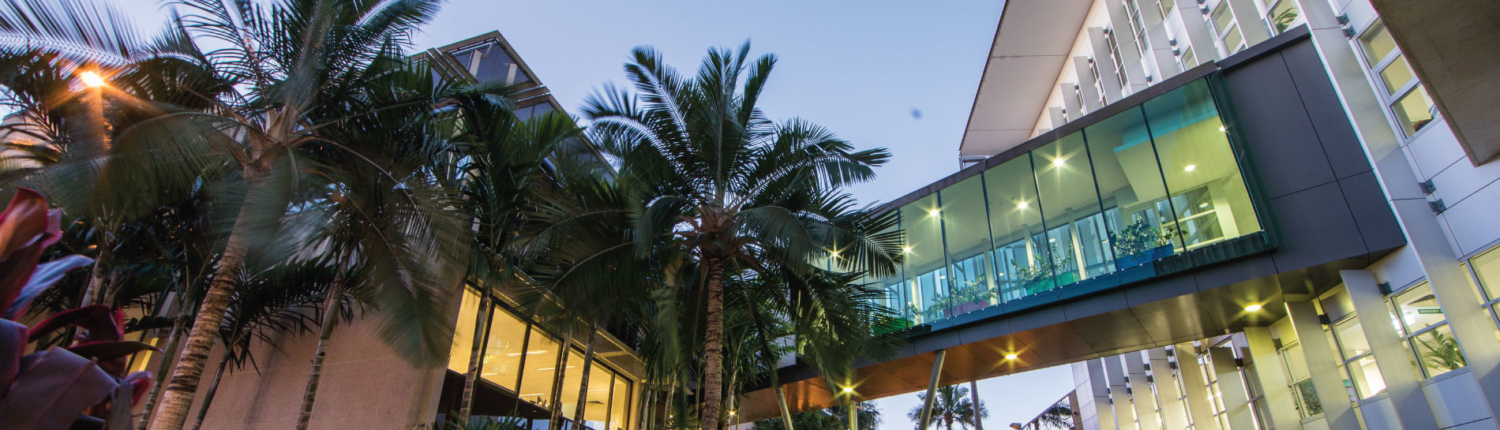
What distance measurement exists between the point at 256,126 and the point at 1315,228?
14297 mm

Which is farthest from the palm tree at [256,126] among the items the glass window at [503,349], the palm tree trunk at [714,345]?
the glass window at [503,349]

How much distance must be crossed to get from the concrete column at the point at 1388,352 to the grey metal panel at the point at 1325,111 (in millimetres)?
1703

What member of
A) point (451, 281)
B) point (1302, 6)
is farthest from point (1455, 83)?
point (451, 281)

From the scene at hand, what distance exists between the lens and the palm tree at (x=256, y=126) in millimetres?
6797

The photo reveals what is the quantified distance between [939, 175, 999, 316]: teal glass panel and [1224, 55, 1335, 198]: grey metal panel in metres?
5.00

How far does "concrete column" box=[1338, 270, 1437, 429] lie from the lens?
34.6ft

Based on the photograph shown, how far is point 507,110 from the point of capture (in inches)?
385

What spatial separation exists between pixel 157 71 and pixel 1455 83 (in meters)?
13.0

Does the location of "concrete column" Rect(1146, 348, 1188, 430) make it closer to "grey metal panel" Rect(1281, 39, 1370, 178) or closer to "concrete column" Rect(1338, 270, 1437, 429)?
"concrete column" Rect(1338, 270, 1437, 429)

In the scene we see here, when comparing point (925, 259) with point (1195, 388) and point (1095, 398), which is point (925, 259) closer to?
point (1195, 388)

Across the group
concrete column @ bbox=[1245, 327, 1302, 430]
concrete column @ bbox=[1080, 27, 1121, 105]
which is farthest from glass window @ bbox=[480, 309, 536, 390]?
concrete column @ bbox=[1080, 27, 1121, 105]

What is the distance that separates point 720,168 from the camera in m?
10.5

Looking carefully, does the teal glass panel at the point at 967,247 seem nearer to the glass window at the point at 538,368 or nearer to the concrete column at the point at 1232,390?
the concrete column at the point at 1232,390

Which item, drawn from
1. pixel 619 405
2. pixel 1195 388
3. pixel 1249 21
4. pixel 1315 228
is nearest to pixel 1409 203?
pixel 1315 228
